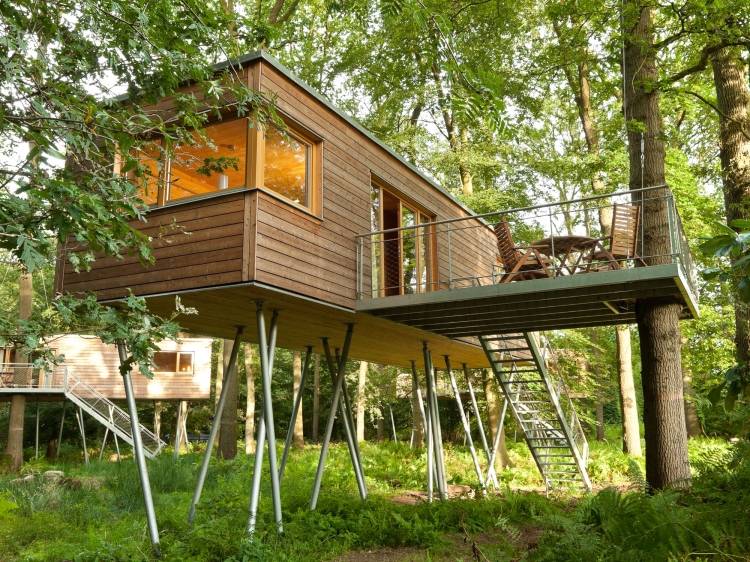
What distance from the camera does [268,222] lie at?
7.14 m

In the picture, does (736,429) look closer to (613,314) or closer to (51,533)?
(613,314)

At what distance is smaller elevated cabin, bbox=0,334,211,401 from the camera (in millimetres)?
20250

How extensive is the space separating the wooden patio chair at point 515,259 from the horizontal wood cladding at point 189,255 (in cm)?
369

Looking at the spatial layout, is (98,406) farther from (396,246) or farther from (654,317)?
(654,317)

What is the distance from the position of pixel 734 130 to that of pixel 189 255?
7926 millimetres

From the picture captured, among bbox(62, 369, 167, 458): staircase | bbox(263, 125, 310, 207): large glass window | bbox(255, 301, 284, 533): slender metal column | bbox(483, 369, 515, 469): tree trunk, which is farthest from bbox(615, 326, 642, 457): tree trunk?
bbox(62, 369, 167, 458): staircase

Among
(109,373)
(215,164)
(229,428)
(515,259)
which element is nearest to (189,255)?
(215,164)

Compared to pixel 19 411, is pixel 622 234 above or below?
above

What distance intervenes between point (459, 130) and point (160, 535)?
17.0 metres

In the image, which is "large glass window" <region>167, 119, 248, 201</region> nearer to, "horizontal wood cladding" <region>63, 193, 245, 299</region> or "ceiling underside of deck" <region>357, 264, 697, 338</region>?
"horizontal wood cladding" <region>63, 193, 245, 299</region>

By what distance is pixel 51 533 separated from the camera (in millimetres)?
9086

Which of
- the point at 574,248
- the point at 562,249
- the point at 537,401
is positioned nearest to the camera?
the point at 574,248

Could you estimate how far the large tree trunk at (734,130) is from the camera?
354 inches

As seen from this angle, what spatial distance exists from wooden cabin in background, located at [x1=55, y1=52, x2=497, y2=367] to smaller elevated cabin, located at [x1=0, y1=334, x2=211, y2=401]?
42.5 feet
